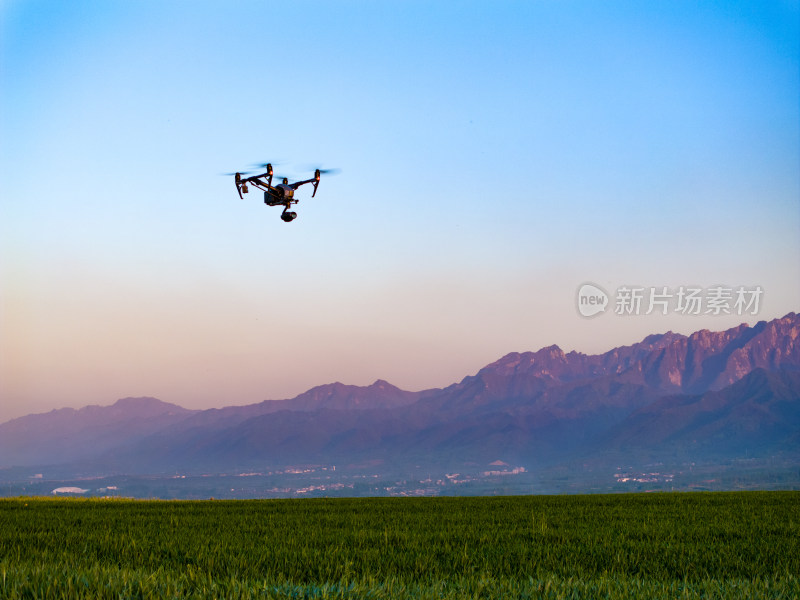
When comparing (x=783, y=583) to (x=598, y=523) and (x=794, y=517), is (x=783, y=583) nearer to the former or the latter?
(x=598, y=523)

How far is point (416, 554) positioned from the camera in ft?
52.6

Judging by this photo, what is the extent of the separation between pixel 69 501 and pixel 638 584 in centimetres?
3873

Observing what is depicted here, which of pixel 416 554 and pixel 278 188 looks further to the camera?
pixel 278 188

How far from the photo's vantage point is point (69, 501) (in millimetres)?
42344

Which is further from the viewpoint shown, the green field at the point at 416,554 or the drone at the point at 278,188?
the drone at the point at 278,188

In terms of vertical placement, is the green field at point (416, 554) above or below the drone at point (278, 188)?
below

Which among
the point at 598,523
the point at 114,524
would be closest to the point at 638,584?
the point at 598,523

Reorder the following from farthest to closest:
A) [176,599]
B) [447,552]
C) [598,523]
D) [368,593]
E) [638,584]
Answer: [598,523]
[447,552]
[638,584]
[368,593]
[176,599]

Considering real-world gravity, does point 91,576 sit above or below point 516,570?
above

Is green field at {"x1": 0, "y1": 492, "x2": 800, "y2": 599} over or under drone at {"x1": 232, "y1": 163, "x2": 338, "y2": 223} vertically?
under

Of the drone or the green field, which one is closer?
the green field

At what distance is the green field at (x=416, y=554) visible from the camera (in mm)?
10211

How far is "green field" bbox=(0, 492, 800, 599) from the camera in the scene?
402 inches

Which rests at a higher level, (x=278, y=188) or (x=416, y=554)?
(x=278, y=188)
